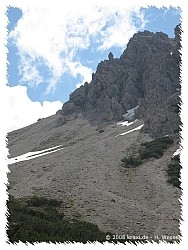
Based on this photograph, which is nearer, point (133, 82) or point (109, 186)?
point (109, 186)

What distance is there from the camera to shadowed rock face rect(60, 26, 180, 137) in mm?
70812

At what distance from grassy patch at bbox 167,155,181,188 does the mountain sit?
0.10m

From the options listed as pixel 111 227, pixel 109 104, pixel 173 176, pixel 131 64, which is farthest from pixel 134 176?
pixel 131 64

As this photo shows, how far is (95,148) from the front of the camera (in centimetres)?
4812

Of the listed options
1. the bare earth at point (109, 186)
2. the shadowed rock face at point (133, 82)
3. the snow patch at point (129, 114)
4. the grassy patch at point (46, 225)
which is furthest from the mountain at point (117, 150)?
the grassy patch at point (46, 225)

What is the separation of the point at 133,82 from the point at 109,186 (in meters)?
53.0

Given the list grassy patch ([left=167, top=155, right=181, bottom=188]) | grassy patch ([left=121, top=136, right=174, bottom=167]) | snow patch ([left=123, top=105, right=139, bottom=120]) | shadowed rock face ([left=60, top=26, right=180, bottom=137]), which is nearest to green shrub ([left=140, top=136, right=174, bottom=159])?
grassy patch ([left=121, top=136, right=174, bottom=167])

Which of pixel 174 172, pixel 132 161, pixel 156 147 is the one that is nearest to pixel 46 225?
pixel 174 172

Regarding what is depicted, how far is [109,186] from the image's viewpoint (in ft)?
97.9

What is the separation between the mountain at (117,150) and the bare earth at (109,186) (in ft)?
0.22

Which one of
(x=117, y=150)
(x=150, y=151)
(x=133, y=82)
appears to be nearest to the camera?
(x=150, y=151)

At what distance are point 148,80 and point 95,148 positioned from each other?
3385cm

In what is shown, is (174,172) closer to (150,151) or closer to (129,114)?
(150,151)

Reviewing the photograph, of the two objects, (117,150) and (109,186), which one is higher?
(117,150)
